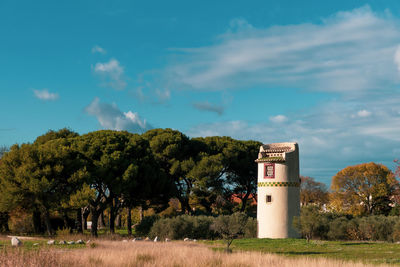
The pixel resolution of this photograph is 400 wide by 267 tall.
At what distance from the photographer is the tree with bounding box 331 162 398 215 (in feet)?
190

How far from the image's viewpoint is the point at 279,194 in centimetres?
3675

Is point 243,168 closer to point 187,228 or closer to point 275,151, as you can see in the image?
point 275,151

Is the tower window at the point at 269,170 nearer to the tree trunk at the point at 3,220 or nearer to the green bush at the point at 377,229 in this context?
the green bush at the point at 377,229

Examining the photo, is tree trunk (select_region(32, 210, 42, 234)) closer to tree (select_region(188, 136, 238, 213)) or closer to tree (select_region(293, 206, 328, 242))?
tree (select_region(188, 136, 238, 213))

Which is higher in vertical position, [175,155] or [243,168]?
[175,155]

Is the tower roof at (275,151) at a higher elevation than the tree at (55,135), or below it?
below

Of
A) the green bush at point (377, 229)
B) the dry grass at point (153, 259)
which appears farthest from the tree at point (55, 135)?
the dry grass at point (153, 259)

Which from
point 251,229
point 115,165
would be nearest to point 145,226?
point 115,165

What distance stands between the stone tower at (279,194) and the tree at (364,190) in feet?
76.2

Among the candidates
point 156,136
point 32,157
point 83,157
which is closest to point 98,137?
point 83,157

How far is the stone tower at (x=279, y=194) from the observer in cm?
3675

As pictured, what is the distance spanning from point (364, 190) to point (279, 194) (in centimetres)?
2630

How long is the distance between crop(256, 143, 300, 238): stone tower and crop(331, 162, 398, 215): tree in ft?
76.2

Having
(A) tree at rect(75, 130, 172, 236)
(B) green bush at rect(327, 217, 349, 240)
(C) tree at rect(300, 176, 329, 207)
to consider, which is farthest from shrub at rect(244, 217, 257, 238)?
(C) tree at rect(300, 176, 329, 207)
